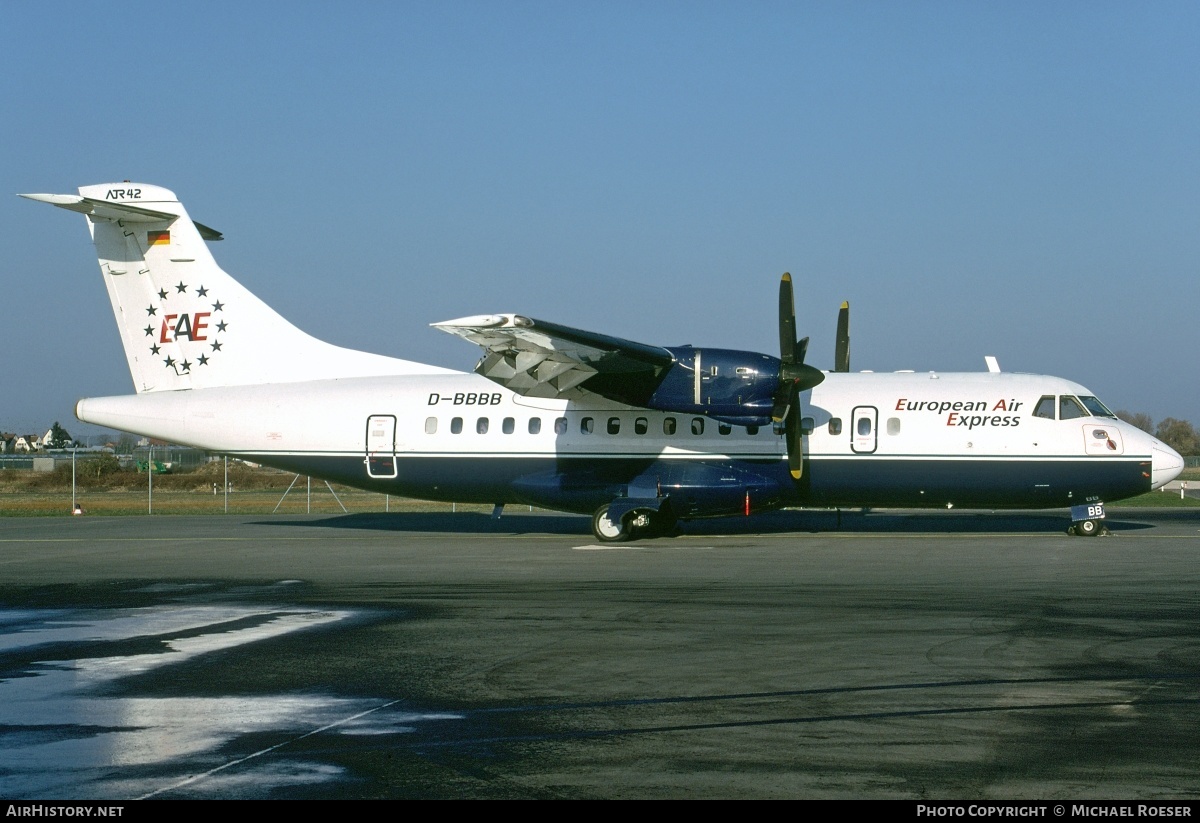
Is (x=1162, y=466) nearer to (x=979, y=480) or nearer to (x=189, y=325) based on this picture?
(x=979, y=480)

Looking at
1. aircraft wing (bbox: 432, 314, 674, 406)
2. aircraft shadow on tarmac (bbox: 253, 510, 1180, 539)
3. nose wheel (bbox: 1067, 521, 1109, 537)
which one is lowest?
aircraft shadow on tarmac (bbox: 253, 510, 1180, 539)

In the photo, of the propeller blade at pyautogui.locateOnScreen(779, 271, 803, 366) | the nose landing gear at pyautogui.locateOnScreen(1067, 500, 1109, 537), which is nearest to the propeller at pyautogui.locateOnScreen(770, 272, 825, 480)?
the propeller blade at pyautogui.locateOnScreen(779, 271, 803, 366)

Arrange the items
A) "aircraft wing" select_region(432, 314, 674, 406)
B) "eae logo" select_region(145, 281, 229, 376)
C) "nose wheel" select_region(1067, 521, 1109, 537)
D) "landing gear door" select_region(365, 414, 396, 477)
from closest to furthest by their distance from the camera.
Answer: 1. "aircraft wing" select_region(432, 314, 674, 406)
2. "nose wheel" select_region(1067, 521, 1109, 537)
3. "landing gear door" select_region(365, 414, 396, 477)
4. "eae logo" select_region(145, 281, 229, 376)

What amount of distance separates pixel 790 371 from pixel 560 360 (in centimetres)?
439

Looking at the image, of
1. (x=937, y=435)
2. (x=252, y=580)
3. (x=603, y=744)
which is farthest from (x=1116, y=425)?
(x=603, y=744)

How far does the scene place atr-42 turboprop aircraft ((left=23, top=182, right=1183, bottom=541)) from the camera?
21.8m

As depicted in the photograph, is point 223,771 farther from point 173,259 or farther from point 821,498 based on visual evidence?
point 173,259

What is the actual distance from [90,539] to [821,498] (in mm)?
15608

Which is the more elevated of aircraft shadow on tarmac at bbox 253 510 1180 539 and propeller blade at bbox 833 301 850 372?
propeller blade at bbox 833 301 850 372

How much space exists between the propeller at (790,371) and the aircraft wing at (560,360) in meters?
2.14

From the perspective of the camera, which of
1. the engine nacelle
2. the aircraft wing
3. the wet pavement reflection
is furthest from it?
the engine nacelle

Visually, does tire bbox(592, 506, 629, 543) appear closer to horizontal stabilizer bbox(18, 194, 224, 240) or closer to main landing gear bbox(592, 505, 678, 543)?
main landing gear bbox(592, 505, 678, 543)

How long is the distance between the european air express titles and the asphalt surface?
4.39 meters

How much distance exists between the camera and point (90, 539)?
24.3 meters
